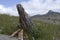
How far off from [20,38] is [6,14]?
1679cm

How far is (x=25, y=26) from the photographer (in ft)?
13.7

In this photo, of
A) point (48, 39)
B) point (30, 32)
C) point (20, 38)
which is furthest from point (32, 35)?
point (48, 39)

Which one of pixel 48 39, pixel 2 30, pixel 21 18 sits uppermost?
pixel 21 18

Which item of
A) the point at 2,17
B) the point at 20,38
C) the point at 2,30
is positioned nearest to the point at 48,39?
the point at 20,38

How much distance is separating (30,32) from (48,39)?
2.01 m

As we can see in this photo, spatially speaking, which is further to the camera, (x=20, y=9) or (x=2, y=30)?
(x=2, y=30)

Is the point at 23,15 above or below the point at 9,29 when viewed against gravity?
above

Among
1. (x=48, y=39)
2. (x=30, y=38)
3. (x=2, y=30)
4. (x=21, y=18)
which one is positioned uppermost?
(x=21, y=18)

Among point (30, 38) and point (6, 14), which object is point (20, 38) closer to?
point (30, 38)

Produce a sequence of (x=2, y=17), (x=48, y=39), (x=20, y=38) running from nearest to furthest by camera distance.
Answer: (x=20, y=38)
(x=48, y=39)
(x=2, y=17)

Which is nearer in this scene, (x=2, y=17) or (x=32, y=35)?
(x=32, y=35)

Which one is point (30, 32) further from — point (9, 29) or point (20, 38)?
point (9, 29)

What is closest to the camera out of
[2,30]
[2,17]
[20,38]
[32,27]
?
[32,27]

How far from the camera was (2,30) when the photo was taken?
16.3 m
